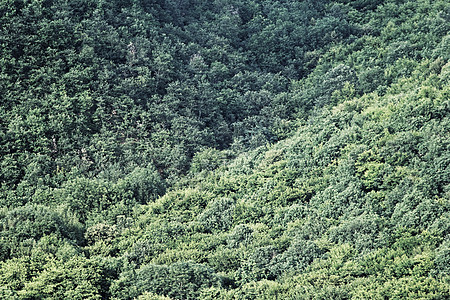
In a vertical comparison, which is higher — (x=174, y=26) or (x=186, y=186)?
(x=174, y=26)

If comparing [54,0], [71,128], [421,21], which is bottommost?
[421,21]

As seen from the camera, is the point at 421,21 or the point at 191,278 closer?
the point at 191,278

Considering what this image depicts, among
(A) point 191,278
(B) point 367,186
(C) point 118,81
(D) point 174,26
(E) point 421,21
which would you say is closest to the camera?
(A) point 191,278

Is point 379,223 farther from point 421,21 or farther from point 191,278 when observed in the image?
point 421,21

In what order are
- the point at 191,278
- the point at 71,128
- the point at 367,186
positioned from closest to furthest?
the point at 191,278 < the point at 367,186 < the point at 71,128

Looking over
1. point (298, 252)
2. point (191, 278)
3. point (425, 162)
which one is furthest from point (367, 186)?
point (191, 278)

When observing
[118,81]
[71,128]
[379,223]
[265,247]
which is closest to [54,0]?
[118,81]
